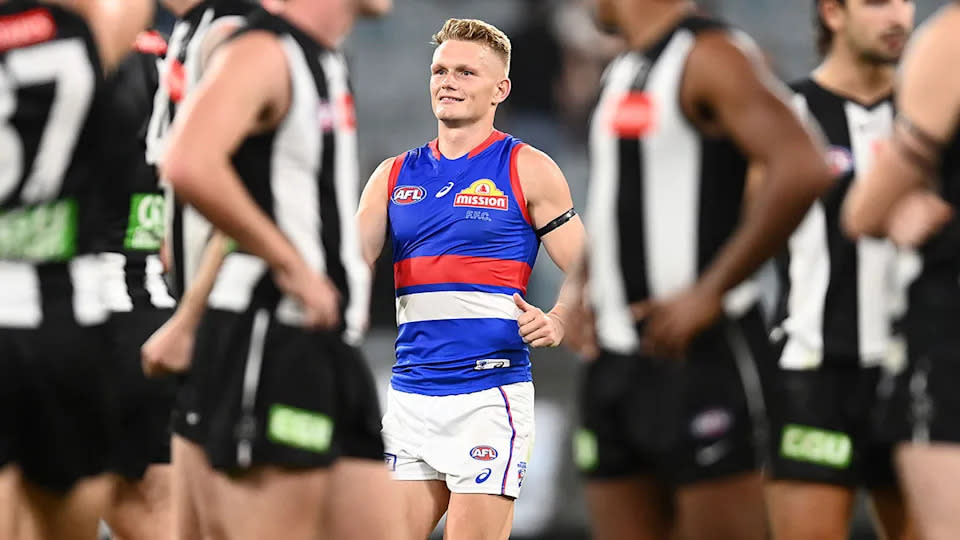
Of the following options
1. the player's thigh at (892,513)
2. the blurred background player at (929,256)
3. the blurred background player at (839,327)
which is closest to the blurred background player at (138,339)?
the blurred background player at (839,327)

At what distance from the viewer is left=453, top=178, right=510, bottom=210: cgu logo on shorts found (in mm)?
6133

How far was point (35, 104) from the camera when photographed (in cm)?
387

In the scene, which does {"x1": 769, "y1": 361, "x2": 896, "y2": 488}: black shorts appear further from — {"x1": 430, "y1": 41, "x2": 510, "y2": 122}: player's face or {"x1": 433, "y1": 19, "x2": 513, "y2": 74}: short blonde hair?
{"x1": 433, "y1": 19, "x2": 513, "y2": 74}: short blonde hair

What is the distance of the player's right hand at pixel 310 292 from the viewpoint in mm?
3814

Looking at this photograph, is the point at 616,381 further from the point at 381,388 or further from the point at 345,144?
the point at 381,388

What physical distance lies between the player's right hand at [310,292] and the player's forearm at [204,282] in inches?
9.5

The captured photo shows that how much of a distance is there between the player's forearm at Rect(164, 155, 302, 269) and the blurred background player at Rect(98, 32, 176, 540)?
2152 millimetres

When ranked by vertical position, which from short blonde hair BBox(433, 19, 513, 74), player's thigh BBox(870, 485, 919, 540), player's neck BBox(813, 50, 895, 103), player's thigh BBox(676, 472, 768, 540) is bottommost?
player's thigh BBox(870, 485, 919, 540)

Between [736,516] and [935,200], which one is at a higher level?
[935,200]

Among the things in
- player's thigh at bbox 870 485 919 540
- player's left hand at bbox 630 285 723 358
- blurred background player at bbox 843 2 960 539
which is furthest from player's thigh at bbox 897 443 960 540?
player's thigh at bbox 870 485 919 540

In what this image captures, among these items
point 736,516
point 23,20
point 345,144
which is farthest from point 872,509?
Answer: point 23,20

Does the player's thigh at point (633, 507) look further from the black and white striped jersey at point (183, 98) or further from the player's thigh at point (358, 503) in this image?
the black and white striped jersey at point (183, 98)

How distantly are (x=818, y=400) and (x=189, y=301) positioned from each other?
231cm

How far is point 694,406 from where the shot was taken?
3662mm
